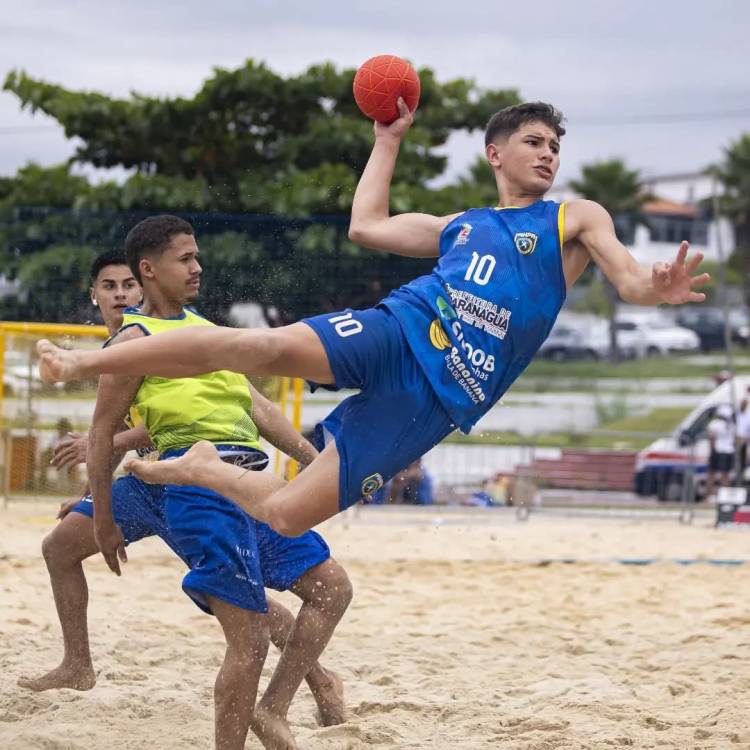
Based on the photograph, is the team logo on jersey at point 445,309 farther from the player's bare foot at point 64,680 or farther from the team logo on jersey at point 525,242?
the player's bare foot at point 64,680

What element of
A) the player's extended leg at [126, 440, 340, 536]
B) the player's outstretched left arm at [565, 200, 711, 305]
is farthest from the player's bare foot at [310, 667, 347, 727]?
the player's outstretched left arm at [565, 200, 711, 305]

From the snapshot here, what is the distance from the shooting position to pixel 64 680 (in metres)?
4.75

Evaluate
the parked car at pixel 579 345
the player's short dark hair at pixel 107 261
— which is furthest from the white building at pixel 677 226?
the player's short dark hair at pixel 107 261

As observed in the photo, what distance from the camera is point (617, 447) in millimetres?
15711

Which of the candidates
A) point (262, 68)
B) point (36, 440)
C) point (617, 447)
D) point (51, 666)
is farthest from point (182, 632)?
point (262, 68)

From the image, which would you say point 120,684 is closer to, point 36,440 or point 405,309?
point 405,309

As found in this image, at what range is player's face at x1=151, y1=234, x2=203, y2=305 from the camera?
13.7 feet

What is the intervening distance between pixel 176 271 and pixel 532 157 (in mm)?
1220

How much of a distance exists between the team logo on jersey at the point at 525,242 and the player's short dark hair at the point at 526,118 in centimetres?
46

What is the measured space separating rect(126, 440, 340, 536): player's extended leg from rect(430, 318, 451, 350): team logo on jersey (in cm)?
42

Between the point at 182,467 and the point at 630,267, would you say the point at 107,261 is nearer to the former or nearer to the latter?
the point at 182,467

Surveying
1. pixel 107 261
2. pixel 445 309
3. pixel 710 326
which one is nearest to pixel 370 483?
pixel 445 309

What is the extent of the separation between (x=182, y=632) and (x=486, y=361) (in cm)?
317

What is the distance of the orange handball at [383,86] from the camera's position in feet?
14.1
